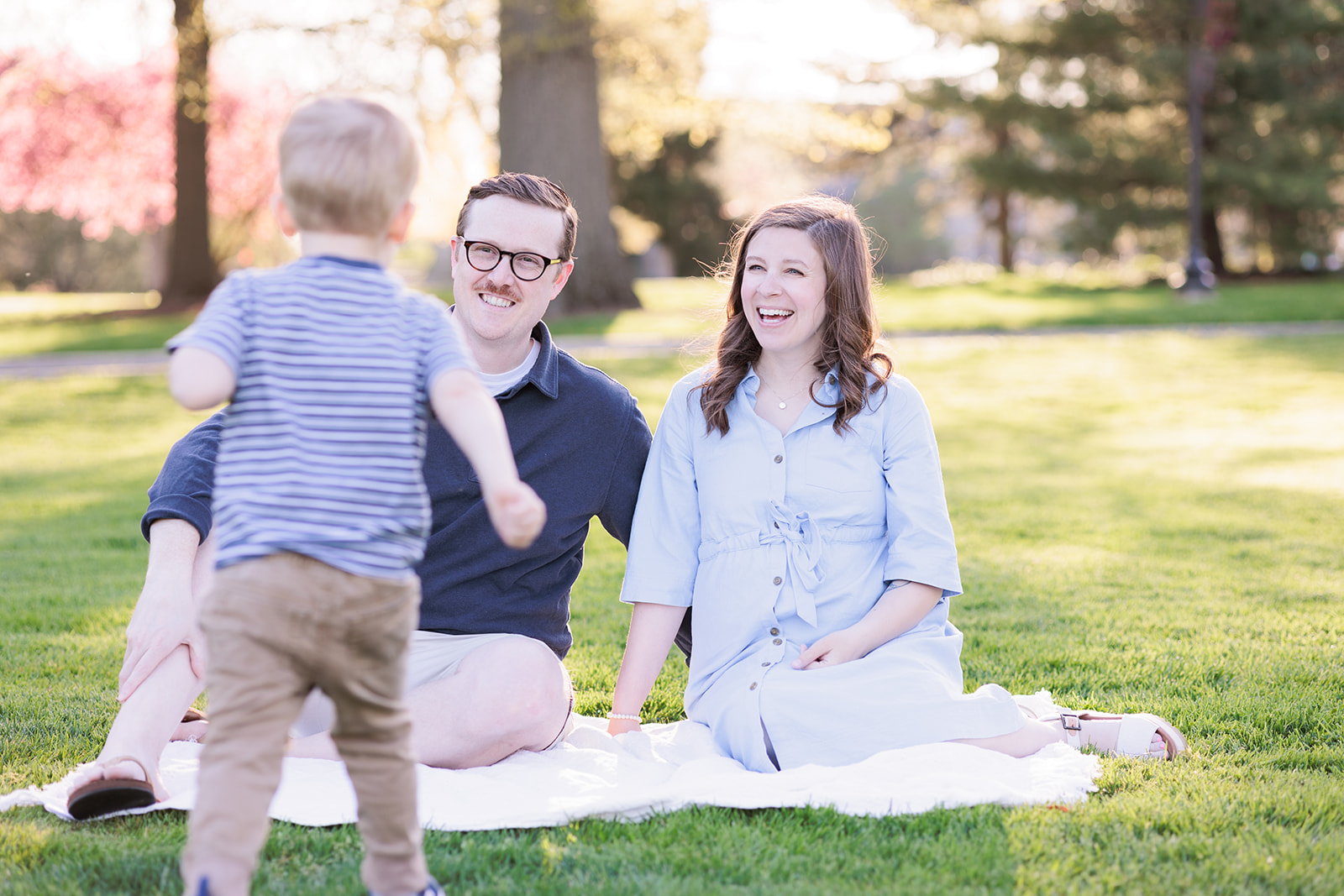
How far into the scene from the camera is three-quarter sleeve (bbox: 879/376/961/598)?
3.07 m

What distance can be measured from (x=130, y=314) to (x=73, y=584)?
14.5 m

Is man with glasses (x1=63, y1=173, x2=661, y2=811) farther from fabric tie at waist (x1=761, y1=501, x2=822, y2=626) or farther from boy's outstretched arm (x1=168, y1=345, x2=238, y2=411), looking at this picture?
boy's outstretched arm (x1=168, y1=345, x2=238, y2=411)

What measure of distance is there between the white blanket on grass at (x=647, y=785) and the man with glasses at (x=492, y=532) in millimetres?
129

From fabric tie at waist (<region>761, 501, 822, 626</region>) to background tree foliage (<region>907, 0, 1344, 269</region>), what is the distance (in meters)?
18.3

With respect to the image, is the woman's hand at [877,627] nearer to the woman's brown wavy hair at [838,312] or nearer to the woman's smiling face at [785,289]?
the woman's brown wavy hair at [838,312]

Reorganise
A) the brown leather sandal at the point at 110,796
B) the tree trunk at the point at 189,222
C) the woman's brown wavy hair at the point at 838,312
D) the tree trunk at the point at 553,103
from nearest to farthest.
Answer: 1. the brown leather sandal at the point at 110,796
2. the woman's brown wavy hair at the point at 838,312
3. the tree trunk at the point at 553,103
4. the tree trunk at the point at 189,222

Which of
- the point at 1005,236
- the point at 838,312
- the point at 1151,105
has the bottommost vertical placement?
the point at 838,312

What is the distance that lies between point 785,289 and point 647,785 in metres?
1.29

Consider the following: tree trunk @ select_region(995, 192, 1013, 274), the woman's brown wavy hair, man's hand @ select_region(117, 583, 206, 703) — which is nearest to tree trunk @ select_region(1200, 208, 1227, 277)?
tree trunk @ select_region(995, 192, 1013, 274)

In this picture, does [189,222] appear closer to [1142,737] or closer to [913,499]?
[913,499]

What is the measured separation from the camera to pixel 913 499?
312cm

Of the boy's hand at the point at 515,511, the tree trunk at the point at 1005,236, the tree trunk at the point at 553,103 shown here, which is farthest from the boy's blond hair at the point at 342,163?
the tree trunk at the point at 1005,236

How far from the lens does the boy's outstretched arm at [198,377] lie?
179cm

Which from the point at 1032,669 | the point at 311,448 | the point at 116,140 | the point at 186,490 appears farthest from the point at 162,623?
the point at 116,140
